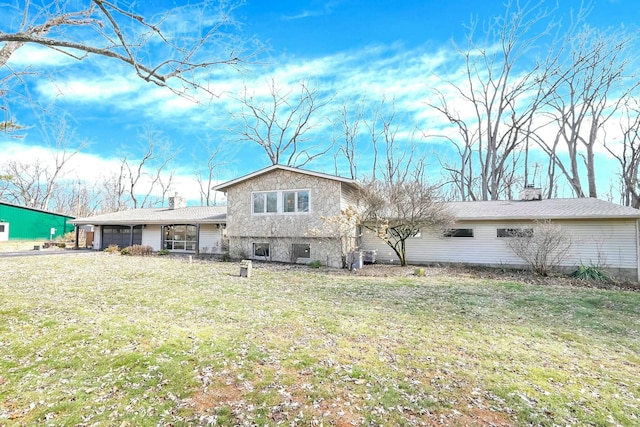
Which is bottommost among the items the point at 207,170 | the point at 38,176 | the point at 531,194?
the point at 531,194

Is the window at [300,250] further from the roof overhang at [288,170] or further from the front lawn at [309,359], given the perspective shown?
the front lawn at [309,359]

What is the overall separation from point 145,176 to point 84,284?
3146 cm

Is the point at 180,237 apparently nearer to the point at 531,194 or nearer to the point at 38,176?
the point at 531,194

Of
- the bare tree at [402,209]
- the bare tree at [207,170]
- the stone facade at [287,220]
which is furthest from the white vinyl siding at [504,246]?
the bare tree at [207,170]

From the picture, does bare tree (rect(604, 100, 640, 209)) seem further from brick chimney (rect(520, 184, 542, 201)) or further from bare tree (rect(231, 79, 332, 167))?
bare tree (rect(231, 79, 332, 167))

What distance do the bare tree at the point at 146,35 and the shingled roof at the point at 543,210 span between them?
42.4ft

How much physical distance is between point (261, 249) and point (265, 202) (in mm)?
2528

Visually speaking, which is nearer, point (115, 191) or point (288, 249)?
point (288, 249)

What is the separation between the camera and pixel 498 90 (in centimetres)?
2505

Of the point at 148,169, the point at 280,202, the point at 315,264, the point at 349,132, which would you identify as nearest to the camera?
the point at 315,264

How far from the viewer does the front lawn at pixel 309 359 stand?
3.44 metres

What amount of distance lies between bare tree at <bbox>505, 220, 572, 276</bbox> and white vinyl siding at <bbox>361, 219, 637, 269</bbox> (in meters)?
0.45

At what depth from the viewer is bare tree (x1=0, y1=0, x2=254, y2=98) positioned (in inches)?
179

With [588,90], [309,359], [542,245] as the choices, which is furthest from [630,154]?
[309,359]
